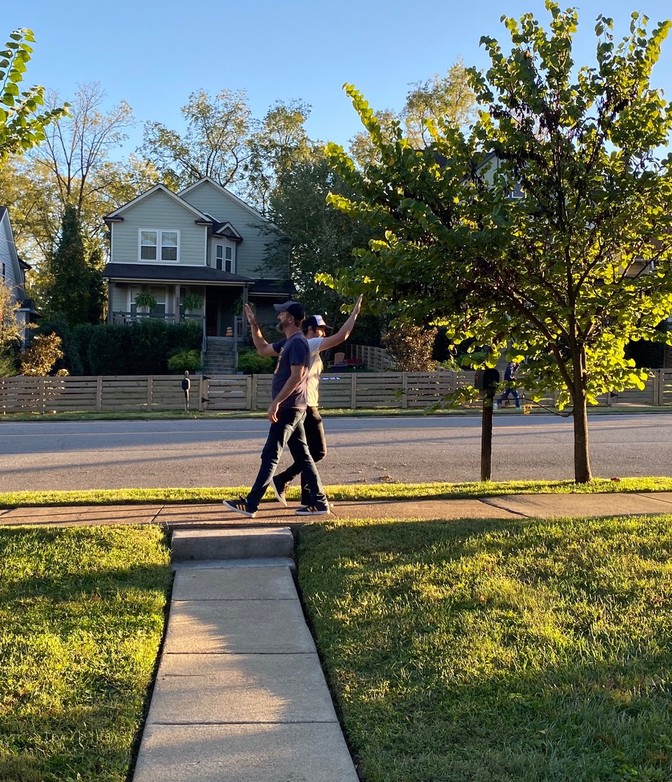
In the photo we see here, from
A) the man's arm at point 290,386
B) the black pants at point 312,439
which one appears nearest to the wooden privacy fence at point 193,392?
the black pants at point 312,439

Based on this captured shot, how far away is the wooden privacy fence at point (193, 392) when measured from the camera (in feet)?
74.0

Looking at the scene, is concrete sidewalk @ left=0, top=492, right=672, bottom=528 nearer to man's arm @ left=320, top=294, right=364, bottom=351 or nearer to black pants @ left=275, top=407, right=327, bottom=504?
black pants @ left=275, top=407, right=327, bottom=504

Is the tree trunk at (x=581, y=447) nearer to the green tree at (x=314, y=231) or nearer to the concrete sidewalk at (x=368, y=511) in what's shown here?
the concrete sidewalk at (x=368, y=511)

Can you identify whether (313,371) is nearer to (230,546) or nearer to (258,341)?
(258,341)

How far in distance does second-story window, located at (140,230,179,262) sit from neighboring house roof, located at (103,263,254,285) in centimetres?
45

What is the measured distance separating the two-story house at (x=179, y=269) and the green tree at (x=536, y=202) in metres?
27.7

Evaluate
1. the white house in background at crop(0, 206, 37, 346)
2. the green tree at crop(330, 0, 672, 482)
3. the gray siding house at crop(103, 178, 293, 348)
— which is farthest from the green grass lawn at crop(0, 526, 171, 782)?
the white house in background at crop(0, 206, 37, 346)

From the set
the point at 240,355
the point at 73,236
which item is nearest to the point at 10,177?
the point at 73,236

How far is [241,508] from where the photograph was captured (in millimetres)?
6656

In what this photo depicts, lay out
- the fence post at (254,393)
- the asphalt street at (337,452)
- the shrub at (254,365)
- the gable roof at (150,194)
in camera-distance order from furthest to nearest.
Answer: the gable roof at (150,194), the shrub at (254,365), the fence post at (254,393), the asphalt street at (337,452)

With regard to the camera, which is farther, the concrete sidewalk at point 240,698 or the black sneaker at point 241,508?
the black sneaker at point 241,508

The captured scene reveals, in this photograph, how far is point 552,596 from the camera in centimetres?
464

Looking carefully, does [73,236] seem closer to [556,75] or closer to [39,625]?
[556,75]

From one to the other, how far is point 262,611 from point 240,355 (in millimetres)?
28684
